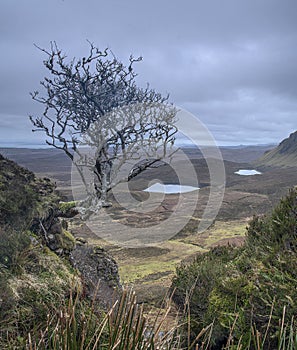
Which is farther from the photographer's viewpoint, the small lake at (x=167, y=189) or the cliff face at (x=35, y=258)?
the small lake at (x=167, y=189)

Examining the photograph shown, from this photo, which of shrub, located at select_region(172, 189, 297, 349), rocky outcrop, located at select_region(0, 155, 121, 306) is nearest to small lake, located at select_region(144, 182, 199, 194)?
rocky outcrop, located at select_region(0, 155, 121, 306)

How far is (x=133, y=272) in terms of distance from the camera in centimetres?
1320

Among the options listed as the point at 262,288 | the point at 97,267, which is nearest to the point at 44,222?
the point at 97,267

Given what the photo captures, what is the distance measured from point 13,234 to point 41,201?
5.10 ft

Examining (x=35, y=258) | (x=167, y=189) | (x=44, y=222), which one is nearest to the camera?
(x=35, y=258)

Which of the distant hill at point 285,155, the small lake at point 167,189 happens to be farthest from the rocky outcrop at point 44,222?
the distant hill at point 285,155

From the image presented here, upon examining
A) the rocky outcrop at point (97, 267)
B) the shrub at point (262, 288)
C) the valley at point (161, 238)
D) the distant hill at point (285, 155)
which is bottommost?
the valley at point (161, 238)

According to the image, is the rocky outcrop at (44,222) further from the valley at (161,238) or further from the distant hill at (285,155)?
the distant hill at (285,155)

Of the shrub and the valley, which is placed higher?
the shrub

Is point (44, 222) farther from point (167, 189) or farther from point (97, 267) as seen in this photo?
point (167, 189)

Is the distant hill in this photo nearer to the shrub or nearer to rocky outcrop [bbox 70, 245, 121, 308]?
rocky outcrop [bbox 70, 245, 121, 308]

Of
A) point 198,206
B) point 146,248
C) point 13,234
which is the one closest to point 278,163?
point 198,206

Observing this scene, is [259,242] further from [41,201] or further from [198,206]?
[198,206]

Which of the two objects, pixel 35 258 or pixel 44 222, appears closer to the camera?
pixel 35 258
